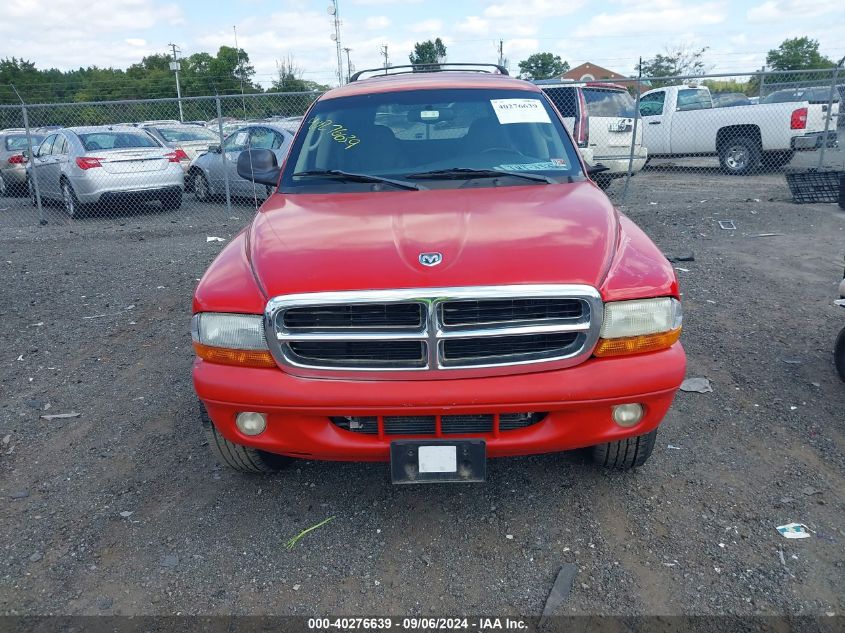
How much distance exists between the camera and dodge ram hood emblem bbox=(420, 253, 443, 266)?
107 inches

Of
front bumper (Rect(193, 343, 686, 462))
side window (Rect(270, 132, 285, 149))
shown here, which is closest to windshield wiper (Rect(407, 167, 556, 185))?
front bumper (Rect(193, 343, 686, 462))

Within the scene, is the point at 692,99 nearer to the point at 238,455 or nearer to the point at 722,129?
the point at 722,129

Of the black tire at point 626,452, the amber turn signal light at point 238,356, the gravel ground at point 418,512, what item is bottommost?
the gravel ground at point 418,512

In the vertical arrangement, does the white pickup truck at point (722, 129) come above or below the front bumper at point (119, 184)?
above

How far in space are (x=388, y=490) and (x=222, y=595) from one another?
95cm

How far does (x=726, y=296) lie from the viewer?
6250 mm

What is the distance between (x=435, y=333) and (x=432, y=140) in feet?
5.63

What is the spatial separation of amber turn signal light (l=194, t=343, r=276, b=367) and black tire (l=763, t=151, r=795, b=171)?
1400cm

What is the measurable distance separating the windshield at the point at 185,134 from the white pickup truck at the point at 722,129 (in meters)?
9.91

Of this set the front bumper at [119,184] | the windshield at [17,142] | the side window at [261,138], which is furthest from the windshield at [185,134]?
the side window at [261,138]

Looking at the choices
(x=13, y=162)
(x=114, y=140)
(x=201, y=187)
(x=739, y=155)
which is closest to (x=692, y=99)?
(x=739, y=155)

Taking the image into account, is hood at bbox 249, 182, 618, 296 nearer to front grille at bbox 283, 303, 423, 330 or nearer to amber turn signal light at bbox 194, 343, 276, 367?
front grille at bbox 283, 303, 423, 330

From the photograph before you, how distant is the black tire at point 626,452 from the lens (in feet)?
10.2

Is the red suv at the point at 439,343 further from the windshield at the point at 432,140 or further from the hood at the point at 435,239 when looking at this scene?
the windshield at the point at 432,140
